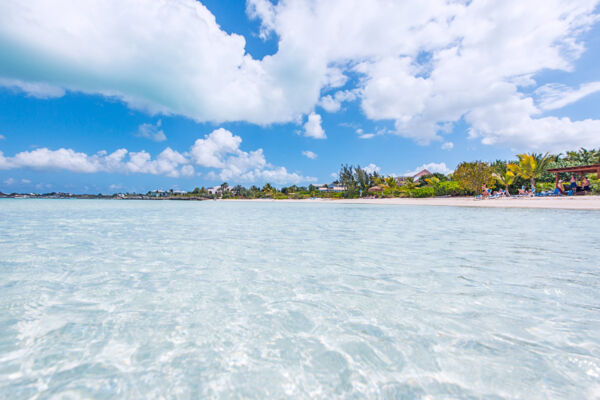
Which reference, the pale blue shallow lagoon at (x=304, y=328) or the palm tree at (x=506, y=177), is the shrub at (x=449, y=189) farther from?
the pale blue shallow lagoon at (x=304, y=328)

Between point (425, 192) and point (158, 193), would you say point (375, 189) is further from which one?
point (158, 193)

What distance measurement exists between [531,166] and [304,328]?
3717cm

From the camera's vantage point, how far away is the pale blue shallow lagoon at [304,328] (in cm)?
198

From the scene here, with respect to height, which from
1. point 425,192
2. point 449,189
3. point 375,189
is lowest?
point 425,192

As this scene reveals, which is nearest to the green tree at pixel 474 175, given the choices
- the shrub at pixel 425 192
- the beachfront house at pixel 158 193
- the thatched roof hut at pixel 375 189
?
the shrub at pixel 425 192

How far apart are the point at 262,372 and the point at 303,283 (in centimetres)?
207

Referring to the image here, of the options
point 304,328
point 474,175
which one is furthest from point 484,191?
point 304,328

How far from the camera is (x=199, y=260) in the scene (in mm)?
5645

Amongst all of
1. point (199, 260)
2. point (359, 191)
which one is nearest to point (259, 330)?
point (199, 260)

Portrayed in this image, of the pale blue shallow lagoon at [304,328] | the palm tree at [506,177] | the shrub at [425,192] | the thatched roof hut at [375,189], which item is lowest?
the pale blue shallow lagoon at [304,328]

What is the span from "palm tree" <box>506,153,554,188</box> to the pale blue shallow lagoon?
1222 inches

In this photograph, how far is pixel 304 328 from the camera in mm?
2816

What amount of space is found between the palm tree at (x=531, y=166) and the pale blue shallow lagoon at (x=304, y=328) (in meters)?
31.0

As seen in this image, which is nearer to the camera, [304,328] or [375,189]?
[304,328]
